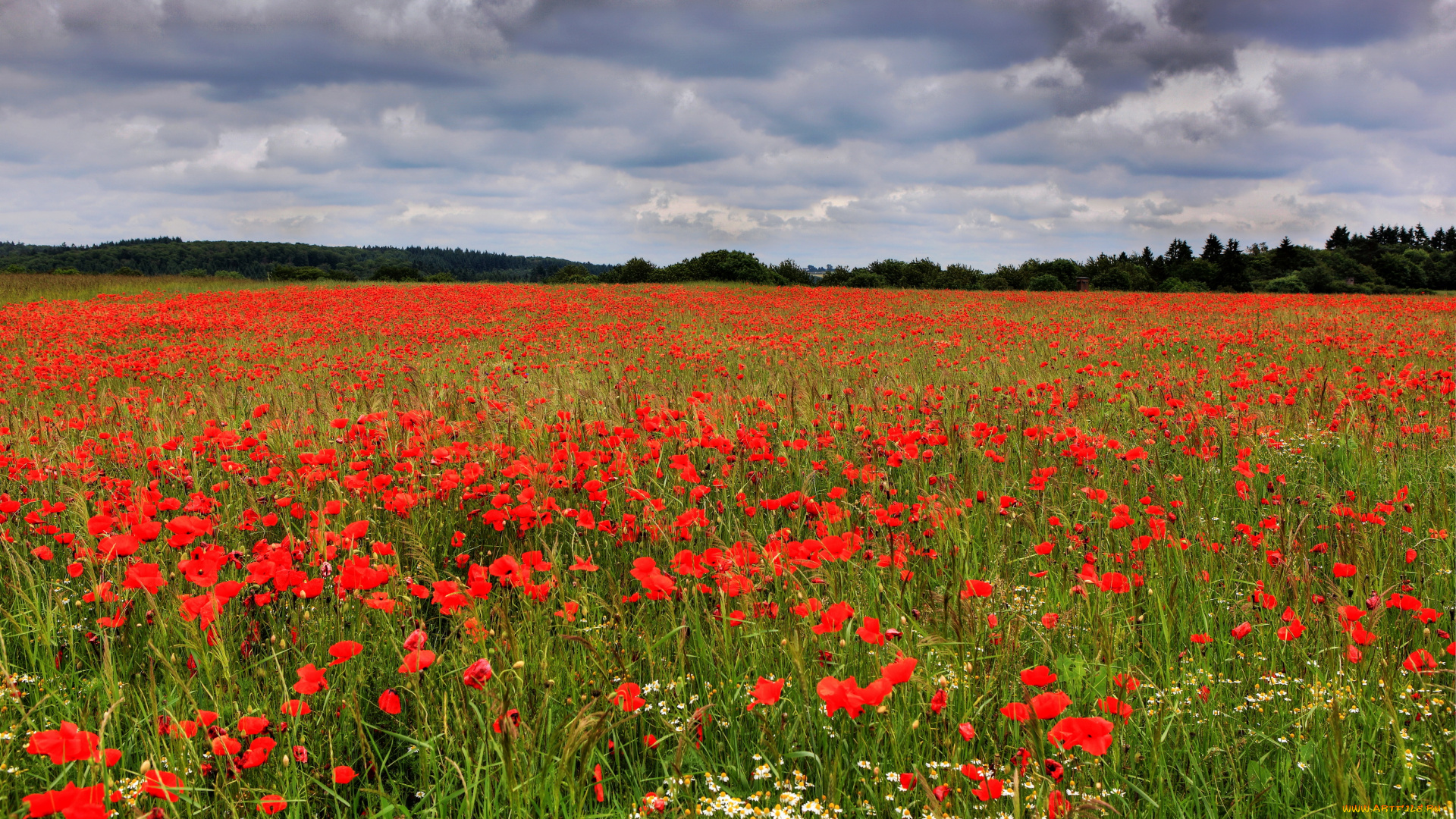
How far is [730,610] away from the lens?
2.29m

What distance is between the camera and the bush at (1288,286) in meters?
45.5

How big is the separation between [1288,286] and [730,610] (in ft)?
186

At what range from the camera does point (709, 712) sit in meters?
1.87

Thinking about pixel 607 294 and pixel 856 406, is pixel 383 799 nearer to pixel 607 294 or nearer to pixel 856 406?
pixel 856 406

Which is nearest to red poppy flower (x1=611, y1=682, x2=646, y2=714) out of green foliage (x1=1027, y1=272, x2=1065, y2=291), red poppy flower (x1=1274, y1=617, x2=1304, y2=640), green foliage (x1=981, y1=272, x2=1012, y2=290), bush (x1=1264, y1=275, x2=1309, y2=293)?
red poppy flower (x1=1274, y1=617, x2=1304, y2=640)

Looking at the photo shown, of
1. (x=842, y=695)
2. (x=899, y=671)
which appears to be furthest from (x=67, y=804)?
(x=899, y=671)

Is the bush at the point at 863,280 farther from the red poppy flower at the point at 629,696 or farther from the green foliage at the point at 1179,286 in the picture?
the red poppy flower at the point at 629,696

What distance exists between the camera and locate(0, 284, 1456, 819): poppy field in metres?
1.64

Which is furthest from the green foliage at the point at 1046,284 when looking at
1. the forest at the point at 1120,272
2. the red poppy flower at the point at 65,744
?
the red poppy flower at the point at 65,744

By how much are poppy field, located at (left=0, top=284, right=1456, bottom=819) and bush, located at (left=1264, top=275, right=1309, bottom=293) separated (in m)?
50.2

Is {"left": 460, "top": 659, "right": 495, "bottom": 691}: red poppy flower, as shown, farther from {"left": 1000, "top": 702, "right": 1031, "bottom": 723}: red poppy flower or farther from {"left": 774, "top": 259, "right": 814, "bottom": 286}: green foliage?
{"left": 774, "top": 259, "right": 814, "bottom": 286}: green foliage

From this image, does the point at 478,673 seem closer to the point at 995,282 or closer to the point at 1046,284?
the point at 1046,284

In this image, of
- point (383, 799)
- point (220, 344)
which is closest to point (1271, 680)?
point (383, 799)

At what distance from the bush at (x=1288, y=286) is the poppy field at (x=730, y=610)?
50226 mm
